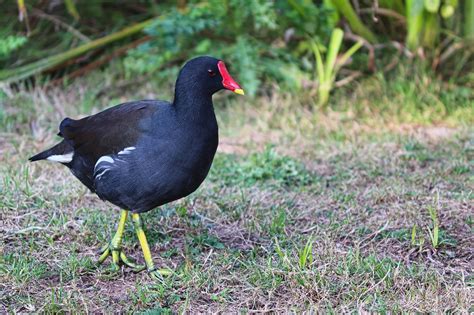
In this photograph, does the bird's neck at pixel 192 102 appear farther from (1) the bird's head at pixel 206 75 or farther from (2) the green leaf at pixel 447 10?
(2) the green leaf at pixel 447 10

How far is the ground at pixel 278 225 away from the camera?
3.11 m

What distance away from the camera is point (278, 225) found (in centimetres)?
388

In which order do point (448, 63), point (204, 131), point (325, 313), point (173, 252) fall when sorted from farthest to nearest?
1. point (448, 63)
2. point (173, 252)
3. point (204, 131)
4. point (325, 313)

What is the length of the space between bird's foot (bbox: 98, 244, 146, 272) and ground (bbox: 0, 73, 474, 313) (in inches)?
2.0

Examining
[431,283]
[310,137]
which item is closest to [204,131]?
[431,283]

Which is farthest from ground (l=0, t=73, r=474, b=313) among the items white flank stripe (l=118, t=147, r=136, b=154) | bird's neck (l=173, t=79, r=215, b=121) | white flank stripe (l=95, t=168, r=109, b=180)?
bird's neck (l=173, t=79, r=215, b=121)

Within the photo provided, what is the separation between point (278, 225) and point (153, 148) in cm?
91

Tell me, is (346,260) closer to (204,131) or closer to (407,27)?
(204,131)

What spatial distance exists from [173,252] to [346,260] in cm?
85

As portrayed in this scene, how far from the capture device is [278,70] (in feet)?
20.3

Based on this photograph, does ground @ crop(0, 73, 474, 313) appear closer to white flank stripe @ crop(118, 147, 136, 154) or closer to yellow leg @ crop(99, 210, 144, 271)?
yellow leg @ crop(99, 210, 144, 271)

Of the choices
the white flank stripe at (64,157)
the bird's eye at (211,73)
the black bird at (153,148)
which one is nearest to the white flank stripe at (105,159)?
the black bird at (153,148)

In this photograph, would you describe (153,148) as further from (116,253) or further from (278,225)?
(278,225)

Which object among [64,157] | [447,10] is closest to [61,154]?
[64,157]
